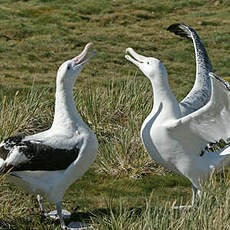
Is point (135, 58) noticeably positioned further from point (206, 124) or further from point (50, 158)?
point (50, 158)

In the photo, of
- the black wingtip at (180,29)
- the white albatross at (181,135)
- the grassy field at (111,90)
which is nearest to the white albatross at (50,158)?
the grassy field at (111,90)

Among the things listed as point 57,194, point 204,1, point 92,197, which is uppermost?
point 57,194

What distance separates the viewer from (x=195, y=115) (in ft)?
17.6

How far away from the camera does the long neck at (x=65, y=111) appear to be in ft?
17.9

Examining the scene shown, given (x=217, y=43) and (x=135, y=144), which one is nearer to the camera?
(x=135, y=144)

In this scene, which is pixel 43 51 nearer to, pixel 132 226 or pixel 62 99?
pixel 62 99

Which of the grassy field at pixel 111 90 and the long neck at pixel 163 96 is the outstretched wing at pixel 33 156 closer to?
the grassy field at pixel 111 90

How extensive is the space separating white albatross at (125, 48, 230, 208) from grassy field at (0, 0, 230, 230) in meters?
0.31

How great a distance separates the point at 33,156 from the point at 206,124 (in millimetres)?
1623

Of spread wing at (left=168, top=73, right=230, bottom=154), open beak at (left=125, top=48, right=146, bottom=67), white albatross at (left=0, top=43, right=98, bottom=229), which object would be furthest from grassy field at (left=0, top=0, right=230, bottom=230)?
open beak at (left=125, top=48, right=146, bottom=67)

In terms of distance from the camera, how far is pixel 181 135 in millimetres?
5645

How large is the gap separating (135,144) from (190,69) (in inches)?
389

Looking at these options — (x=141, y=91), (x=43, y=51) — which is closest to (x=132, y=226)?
(x=141, y=91)

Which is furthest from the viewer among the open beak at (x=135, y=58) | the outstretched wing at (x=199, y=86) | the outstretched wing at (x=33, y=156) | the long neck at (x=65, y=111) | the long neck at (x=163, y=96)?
the outstretched wing at (x=199, y=86)
